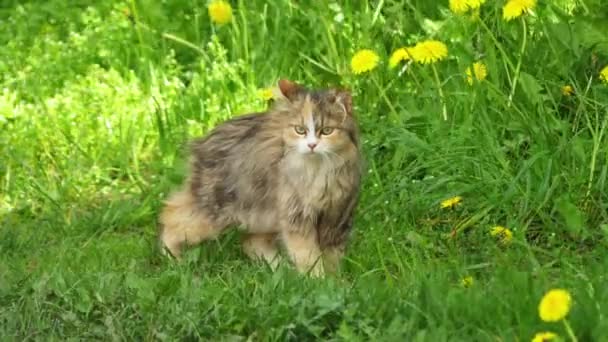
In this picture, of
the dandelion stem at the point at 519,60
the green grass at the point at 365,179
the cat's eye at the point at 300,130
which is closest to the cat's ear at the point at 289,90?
the cat's eye at the point at 300,130

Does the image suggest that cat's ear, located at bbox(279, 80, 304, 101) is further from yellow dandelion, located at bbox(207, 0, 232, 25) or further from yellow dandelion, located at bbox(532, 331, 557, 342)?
yellow dandelion, located at bbox(532, 331, 557, 342)

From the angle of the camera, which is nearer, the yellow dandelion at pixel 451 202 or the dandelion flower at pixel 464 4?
the yellow dandelion at pixel 451 202

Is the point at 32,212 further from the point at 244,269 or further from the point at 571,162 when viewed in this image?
the point at 571,162

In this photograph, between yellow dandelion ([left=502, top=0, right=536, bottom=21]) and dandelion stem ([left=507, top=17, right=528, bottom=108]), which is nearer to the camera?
yellow dandelion ([left=502, top=0, right=536, bottom=21])

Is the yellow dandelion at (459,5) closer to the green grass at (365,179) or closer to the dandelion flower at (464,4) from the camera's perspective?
the dandelion flower at (464,4)

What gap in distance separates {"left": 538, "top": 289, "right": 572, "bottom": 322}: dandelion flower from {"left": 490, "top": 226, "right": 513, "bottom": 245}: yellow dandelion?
1.67 m

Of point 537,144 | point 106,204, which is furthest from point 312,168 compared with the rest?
point 106,204

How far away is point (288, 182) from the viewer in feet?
23.5

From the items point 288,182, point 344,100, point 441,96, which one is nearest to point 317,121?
point 344,100

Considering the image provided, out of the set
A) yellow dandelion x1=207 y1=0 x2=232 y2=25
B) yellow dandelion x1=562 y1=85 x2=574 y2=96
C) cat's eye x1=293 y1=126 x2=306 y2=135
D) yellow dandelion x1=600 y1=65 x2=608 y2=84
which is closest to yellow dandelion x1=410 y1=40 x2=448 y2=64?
yellow dandelion x1=562 y1=85 x2=574 y2=96

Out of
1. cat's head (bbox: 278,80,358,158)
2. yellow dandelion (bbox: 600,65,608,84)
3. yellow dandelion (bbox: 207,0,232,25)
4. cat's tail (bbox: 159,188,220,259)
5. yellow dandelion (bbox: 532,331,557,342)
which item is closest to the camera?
yellow dandelion (bbox: 532,331,557,342)

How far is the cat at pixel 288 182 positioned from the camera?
7094 millimetres

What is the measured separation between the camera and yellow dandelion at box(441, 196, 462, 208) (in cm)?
738

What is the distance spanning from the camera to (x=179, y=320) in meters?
6.06
